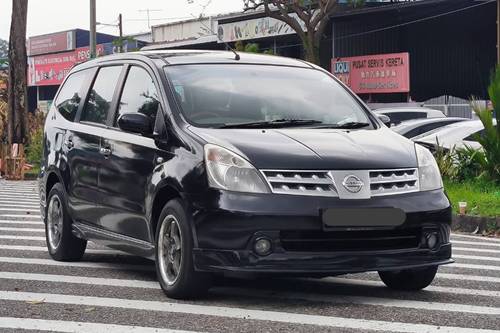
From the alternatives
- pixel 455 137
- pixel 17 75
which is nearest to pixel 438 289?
pixel 455 137

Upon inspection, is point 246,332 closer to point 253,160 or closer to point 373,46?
point 253,160

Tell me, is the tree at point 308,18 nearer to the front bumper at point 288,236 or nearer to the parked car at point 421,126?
the parked car at point 421,126

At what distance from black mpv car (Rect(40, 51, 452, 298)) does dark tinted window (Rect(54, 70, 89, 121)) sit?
0.67 meters

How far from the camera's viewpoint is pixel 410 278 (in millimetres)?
6645

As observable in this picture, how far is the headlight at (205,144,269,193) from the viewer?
5.84 metres

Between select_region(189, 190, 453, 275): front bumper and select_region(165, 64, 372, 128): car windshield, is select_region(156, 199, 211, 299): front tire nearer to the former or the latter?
select_region(189, 190, 453, 275): front bumper

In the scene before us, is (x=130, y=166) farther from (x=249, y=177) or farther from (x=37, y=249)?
(x=37, y=249)

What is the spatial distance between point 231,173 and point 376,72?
3272cm

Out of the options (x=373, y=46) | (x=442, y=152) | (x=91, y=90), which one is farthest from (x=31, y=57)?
(x=91, y=90)

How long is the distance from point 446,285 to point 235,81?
207cm

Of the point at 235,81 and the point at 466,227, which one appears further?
the point at 466,227

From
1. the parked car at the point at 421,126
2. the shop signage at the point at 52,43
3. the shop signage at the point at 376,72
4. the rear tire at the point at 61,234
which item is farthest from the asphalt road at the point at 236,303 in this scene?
the shop signage at the point at 52,43

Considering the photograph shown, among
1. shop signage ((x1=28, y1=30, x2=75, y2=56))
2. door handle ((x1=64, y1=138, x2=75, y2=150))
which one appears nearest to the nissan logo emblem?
door handle ((x1=64, y1=138, x2=75, y2=150))

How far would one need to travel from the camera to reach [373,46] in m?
42.4
